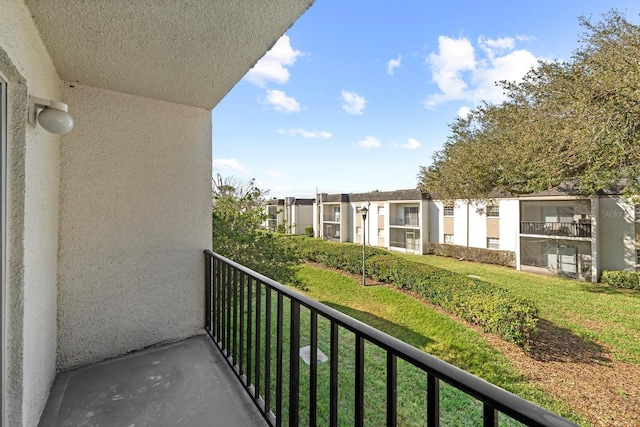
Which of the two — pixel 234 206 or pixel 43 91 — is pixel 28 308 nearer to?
pixel 43 91

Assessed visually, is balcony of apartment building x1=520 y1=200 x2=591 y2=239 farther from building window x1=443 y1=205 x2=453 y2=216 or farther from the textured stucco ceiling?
the textured stucco ceiling

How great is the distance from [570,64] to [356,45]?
5044mm

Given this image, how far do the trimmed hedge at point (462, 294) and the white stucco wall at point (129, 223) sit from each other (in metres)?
3.12

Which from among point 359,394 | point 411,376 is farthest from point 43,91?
point 411,376

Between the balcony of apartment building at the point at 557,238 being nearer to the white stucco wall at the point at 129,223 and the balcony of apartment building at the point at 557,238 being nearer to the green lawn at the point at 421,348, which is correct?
the green lawn at the point at 421,348

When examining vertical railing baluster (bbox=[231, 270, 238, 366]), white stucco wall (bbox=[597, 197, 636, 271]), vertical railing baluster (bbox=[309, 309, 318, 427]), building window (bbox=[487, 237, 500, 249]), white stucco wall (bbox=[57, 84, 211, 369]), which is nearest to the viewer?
vertical railing baluster (bbox=[309, 309, 318, 427])

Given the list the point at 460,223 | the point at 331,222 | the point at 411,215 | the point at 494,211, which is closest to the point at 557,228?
the point at 494,211

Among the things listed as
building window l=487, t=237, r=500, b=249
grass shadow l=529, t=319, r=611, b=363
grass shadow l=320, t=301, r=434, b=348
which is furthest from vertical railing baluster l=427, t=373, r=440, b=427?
building window l=487, t=237, r=500, b=249

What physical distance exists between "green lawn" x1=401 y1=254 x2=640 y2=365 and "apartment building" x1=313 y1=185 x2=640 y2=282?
1180 millimetres

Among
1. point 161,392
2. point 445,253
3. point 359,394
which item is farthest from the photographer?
point 445,253

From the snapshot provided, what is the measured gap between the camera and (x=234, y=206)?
5.00 metres

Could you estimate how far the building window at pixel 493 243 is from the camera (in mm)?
14180

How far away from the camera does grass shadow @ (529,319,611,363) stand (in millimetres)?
5227

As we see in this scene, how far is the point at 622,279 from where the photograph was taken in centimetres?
1016
